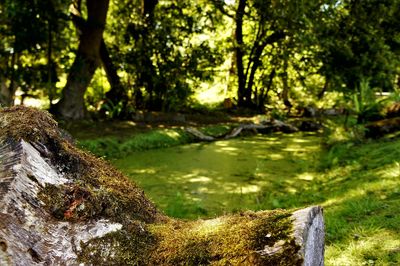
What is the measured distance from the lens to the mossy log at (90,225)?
5.39ft

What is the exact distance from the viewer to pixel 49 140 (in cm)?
205

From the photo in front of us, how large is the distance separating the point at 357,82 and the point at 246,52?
4.75 meters

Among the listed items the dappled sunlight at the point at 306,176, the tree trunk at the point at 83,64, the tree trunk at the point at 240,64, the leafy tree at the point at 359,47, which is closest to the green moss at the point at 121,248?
the dappled sunlight at the point at 306,176


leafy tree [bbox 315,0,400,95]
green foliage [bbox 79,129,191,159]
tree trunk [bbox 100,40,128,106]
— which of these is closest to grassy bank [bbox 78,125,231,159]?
green foliage [bbox 79,129,191,159]

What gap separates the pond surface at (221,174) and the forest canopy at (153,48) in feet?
10.0

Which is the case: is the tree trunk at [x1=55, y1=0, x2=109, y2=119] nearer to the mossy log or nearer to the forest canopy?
the forest canopy

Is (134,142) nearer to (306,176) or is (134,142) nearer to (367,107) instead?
(306,176)

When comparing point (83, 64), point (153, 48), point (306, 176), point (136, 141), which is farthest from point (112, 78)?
point (306, 176)

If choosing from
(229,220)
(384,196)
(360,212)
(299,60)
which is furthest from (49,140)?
(299,60)

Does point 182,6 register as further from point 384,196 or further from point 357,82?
point 384,196

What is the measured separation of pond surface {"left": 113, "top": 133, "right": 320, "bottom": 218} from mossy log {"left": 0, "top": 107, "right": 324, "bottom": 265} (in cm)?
326

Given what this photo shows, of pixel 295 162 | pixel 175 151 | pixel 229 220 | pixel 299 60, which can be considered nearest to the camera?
pixel 229 220

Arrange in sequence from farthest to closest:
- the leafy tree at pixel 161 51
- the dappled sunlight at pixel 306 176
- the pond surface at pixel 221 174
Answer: the leafy tree at pixel 161 51
the dappled sunlight at pixel 306 176
the pond surface at pixel 221 174

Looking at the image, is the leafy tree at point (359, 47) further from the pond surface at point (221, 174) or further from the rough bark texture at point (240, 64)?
the pond surface at point (221, 174)
